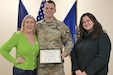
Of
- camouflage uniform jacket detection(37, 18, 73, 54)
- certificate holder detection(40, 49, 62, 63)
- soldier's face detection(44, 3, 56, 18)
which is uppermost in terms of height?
soldier's face detection(44, 3, 56, 18)

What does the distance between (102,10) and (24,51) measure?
2239mm

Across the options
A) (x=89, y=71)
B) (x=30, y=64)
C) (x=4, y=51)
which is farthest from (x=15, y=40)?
(x=89, y=71)

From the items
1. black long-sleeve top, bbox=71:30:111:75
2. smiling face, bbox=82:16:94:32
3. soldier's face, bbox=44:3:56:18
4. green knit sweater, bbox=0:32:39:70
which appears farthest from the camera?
Result: soldier's face, bbox=44:3:56:18

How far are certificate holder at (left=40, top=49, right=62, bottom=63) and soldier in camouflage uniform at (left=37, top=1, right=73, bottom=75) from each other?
51mm

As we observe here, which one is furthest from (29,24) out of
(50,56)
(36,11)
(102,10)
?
(102,10)

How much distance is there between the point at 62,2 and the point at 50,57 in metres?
1.95

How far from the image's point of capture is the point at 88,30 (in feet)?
7.59

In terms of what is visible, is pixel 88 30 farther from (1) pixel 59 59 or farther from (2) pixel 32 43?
(2) pixel 32 43

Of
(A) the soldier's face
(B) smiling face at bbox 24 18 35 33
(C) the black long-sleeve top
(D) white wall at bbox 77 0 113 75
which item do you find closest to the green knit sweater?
(B) smiling face at bbox 24 18 35 33

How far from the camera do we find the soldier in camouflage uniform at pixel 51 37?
8.48 ft

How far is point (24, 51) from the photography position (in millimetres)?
2510

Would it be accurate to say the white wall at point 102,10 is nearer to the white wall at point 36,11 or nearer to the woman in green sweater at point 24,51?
the white wall at point 36,11

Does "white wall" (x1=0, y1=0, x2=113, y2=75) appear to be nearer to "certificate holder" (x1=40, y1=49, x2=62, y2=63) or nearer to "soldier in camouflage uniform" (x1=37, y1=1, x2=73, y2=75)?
"soldier in camouflage uniform" (x1=37, y1=1, x2=73, y2=75)

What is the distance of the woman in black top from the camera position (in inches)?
84.1
